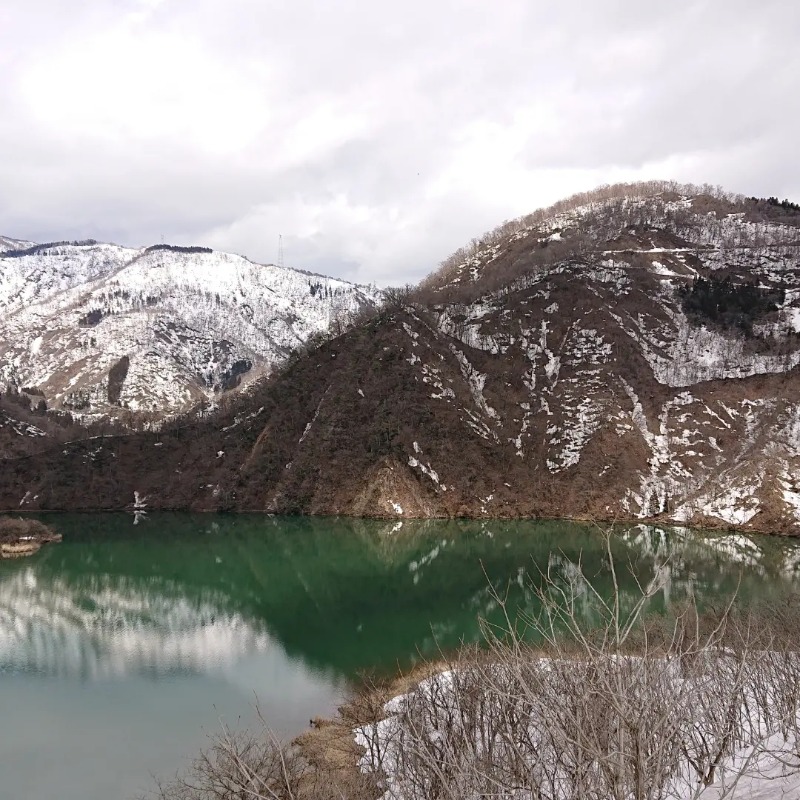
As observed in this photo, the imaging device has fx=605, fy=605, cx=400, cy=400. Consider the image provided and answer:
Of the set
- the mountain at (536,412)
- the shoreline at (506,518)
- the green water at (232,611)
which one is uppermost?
the mountain at (536,412)

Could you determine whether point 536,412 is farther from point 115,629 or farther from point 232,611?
point 115,629

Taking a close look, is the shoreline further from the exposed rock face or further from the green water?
the exposed rock face

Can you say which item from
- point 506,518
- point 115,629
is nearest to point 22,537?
point 115,629

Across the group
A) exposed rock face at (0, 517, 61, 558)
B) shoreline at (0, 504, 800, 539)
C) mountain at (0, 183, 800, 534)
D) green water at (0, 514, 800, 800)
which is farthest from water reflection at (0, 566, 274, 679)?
mountain at (0, 183, 800, 534)

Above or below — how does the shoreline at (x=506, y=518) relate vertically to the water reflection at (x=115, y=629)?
above

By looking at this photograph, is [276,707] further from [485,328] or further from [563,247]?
[563,247]

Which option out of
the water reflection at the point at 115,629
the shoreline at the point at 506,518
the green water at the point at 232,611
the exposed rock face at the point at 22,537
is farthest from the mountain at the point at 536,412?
the water reflection at the point at 115,629

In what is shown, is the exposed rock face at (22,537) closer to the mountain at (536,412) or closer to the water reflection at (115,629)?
the water reflection at (115,629)
